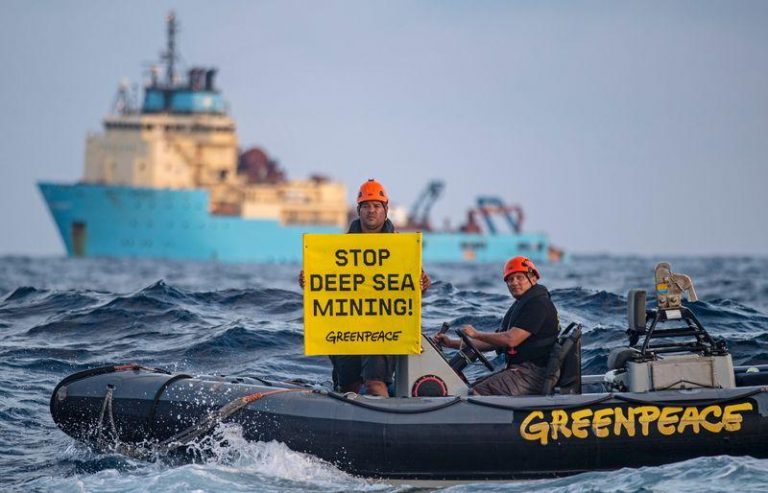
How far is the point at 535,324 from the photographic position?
10531mm

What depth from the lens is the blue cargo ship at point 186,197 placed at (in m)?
78.9

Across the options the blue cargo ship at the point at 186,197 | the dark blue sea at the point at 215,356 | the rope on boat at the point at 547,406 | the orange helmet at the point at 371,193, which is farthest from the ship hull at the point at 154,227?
the rope on boat at the point at 547,406

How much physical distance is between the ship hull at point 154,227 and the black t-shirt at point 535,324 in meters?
68.1

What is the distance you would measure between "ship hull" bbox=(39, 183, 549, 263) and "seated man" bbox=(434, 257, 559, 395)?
68.1 m

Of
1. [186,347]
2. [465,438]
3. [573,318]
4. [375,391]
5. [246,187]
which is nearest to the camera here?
[465,438]

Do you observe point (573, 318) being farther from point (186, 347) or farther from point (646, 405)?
point (646, 405)

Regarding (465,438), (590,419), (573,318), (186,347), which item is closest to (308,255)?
(465,438)

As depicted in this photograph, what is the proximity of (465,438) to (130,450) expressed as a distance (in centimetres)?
296

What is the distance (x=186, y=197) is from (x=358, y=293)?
6944 cm

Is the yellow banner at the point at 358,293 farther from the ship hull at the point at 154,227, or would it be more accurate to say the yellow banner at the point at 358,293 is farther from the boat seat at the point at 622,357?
the ship hull at the point at 154,227

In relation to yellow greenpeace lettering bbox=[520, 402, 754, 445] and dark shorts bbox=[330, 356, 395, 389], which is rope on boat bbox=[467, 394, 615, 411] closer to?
yellow greenpeace lettering bbox=[520, 402, 754, 445]

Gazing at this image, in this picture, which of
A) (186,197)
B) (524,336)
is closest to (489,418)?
(524,336)

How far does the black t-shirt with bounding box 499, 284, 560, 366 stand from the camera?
1054 centimetres

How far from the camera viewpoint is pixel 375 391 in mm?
10812
